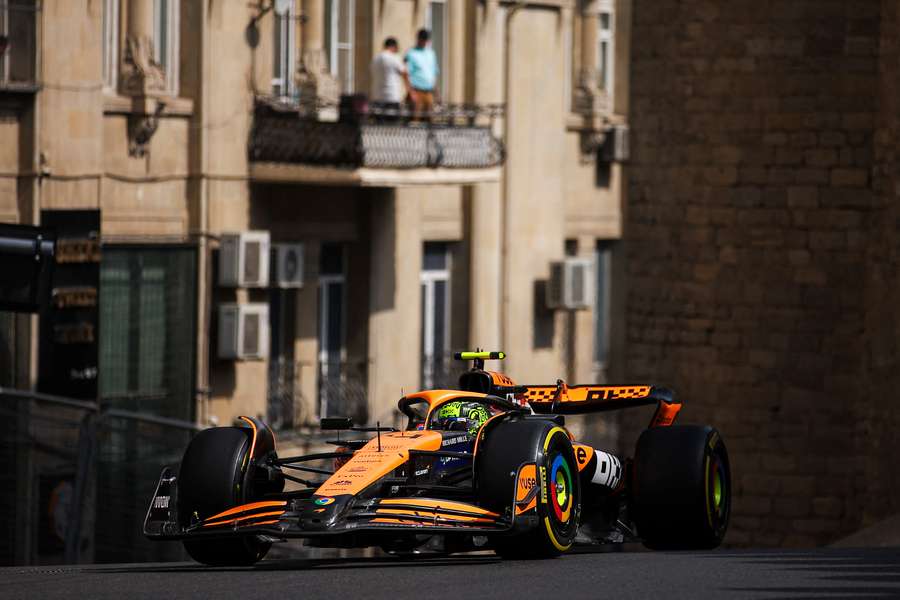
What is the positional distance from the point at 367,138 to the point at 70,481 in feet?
26.7

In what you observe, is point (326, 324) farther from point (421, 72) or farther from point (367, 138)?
point (421, 72)

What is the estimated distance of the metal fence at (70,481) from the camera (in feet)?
63.0

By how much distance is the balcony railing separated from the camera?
85.7ft

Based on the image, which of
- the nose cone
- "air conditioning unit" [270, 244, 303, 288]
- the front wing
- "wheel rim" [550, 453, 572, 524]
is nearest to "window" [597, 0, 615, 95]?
"air conditioning unit" [270, 244, 303, 288]

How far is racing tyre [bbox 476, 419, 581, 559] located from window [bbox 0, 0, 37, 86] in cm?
1091

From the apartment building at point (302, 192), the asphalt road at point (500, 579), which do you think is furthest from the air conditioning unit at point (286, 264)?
the asphalt road at point (500, 579)

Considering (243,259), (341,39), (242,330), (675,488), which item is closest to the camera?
(675,488)

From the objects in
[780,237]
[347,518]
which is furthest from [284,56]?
[347,518]

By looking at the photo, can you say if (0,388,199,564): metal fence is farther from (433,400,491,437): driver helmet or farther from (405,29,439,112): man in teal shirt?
(405,29,439,112): man in teal shirt

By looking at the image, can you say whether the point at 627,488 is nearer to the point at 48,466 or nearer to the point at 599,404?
the point at 599,404

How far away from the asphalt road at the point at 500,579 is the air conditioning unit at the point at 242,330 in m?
12.2

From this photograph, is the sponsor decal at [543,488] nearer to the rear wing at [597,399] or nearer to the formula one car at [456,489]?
the formula one car at [456,489]

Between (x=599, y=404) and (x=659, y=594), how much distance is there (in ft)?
13.1

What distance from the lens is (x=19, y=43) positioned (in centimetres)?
2266
